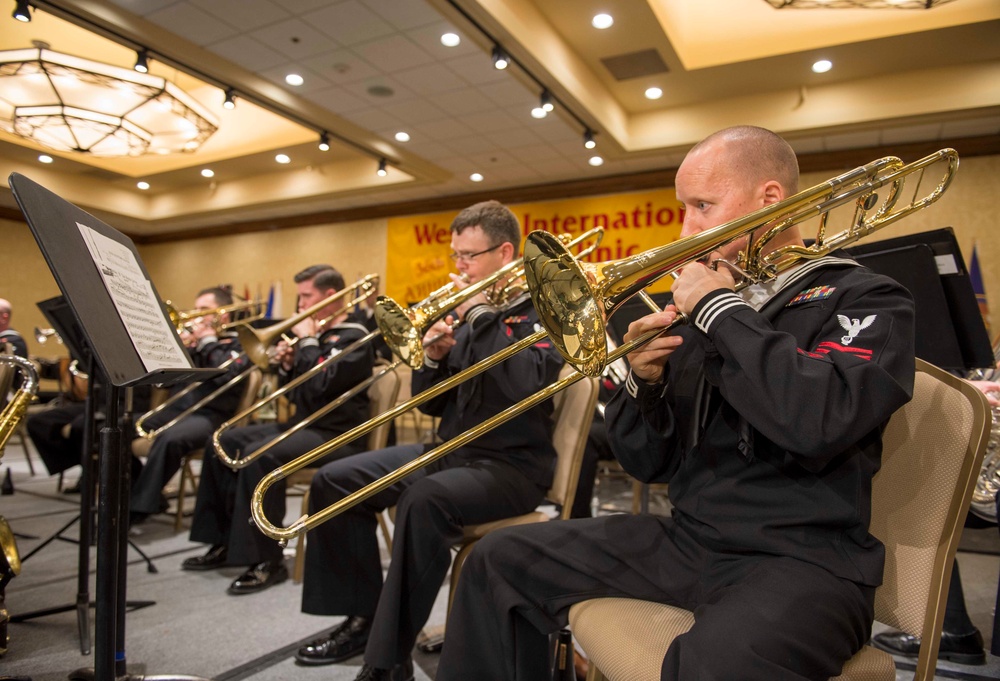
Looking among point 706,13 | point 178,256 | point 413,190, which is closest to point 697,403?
point 706,13

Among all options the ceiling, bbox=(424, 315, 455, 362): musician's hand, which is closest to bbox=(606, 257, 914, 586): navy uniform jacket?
bbox=(424, 315, 455, 362): musician's hand

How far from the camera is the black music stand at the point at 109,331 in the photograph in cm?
137

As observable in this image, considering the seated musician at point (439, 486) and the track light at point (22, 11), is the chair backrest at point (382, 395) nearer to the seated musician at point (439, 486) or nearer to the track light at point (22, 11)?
the seated musician at point (439, 486)

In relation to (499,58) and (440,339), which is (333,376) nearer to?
(440,339)

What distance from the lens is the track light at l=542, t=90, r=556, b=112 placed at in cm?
593

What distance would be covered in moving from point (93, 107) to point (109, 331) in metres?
6.39

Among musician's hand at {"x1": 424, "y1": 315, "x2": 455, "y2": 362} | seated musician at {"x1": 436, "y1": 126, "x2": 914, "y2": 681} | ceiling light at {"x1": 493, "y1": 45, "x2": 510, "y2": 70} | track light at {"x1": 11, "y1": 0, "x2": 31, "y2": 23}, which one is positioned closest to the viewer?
seated musician at {"x1": 436, "y1": 126, "x2": 914, "y2": 681}

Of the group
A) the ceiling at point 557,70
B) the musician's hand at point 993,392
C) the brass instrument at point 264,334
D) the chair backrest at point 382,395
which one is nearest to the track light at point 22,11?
the ceiling at point 557,70

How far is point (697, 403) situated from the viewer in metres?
1.45

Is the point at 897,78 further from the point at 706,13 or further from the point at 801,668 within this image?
the point at 801,668

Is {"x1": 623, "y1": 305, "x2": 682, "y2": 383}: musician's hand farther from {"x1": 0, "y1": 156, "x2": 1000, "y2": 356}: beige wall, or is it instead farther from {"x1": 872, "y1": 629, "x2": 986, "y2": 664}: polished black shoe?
{"x1": 0, "y1": 156, "x2": 1000, "y2": 356}: beige wall

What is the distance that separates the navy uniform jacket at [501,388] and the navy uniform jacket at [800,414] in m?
0.76

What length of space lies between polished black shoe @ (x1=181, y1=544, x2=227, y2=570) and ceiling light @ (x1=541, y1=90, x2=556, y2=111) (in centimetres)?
Answer: 450

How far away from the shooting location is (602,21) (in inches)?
213
